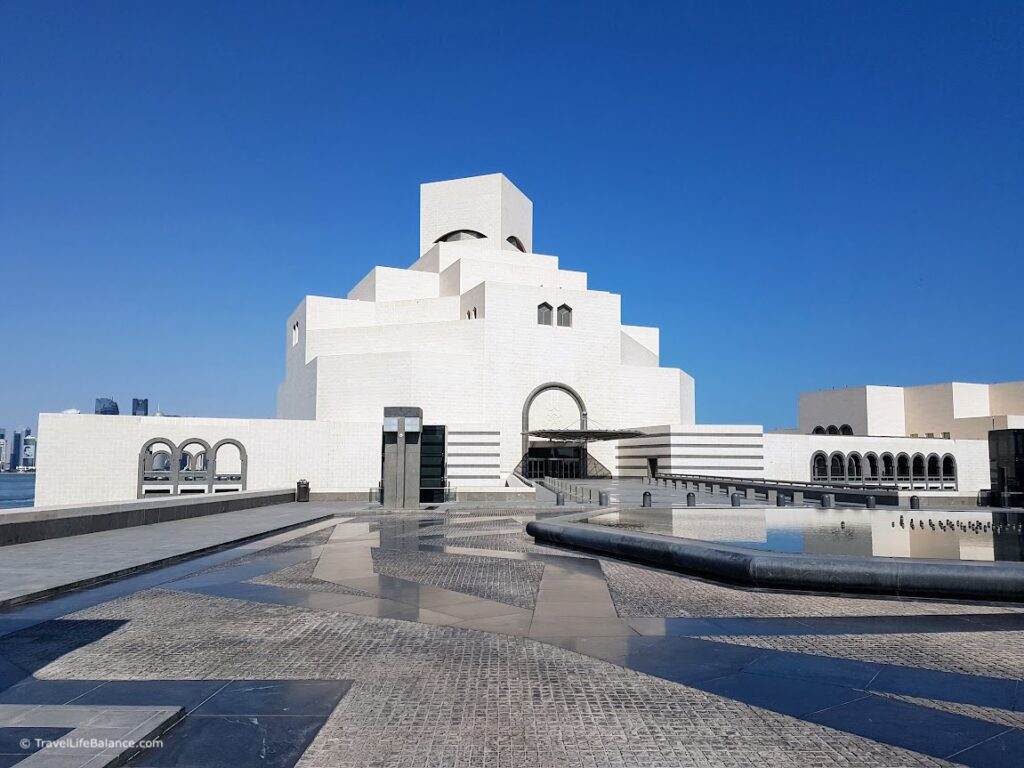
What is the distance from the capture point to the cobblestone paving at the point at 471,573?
10.4 meters

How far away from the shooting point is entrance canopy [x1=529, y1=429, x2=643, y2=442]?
47.3m

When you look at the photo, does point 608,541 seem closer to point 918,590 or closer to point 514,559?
point 514,559

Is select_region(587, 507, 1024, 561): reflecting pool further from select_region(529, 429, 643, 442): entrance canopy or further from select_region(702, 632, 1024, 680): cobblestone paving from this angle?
select_region(529, 429, 643, 442): entrance canopy

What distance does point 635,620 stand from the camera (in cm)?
862

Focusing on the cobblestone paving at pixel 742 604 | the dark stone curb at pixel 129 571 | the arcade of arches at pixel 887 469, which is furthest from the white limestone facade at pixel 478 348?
the cobblestone paving at pixel 742 604

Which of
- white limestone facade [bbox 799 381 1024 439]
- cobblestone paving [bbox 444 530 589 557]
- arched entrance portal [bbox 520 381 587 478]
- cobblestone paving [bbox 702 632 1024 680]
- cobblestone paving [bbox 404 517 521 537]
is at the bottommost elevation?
cobblestone paving [bbox 404 517 521 537]

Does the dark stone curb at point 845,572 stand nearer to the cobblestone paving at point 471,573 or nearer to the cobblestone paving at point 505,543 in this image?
the cobblestone paving at point 471,573

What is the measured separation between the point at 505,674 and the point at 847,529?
11605mm

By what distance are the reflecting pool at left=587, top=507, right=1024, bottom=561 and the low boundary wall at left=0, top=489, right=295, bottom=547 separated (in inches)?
490

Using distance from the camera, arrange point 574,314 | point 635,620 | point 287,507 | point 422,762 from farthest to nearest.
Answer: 1. point 574,314
2. point 287,507
3. point 635,620
4. point 422,762

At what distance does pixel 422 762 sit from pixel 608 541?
9986 millimetres

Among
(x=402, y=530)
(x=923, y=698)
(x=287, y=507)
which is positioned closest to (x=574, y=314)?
(x=287, y=507)

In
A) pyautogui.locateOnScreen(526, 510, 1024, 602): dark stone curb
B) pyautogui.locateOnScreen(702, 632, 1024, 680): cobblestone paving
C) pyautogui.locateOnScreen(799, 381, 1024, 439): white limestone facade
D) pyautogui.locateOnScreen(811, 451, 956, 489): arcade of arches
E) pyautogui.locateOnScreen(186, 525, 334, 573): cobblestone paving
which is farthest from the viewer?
pyautogui.locateOnScreen(799, 381, 1024, 439): white limestone facade

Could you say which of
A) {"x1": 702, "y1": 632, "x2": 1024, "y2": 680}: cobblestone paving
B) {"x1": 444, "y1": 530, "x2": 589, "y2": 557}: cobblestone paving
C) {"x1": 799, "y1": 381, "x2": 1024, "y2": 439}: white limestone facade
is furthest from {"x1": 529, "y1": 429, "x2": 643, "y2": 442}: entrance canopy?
{"x1": 702, "y1": 632, "x2": 1024, "y2": 680}: cobblestone paving
